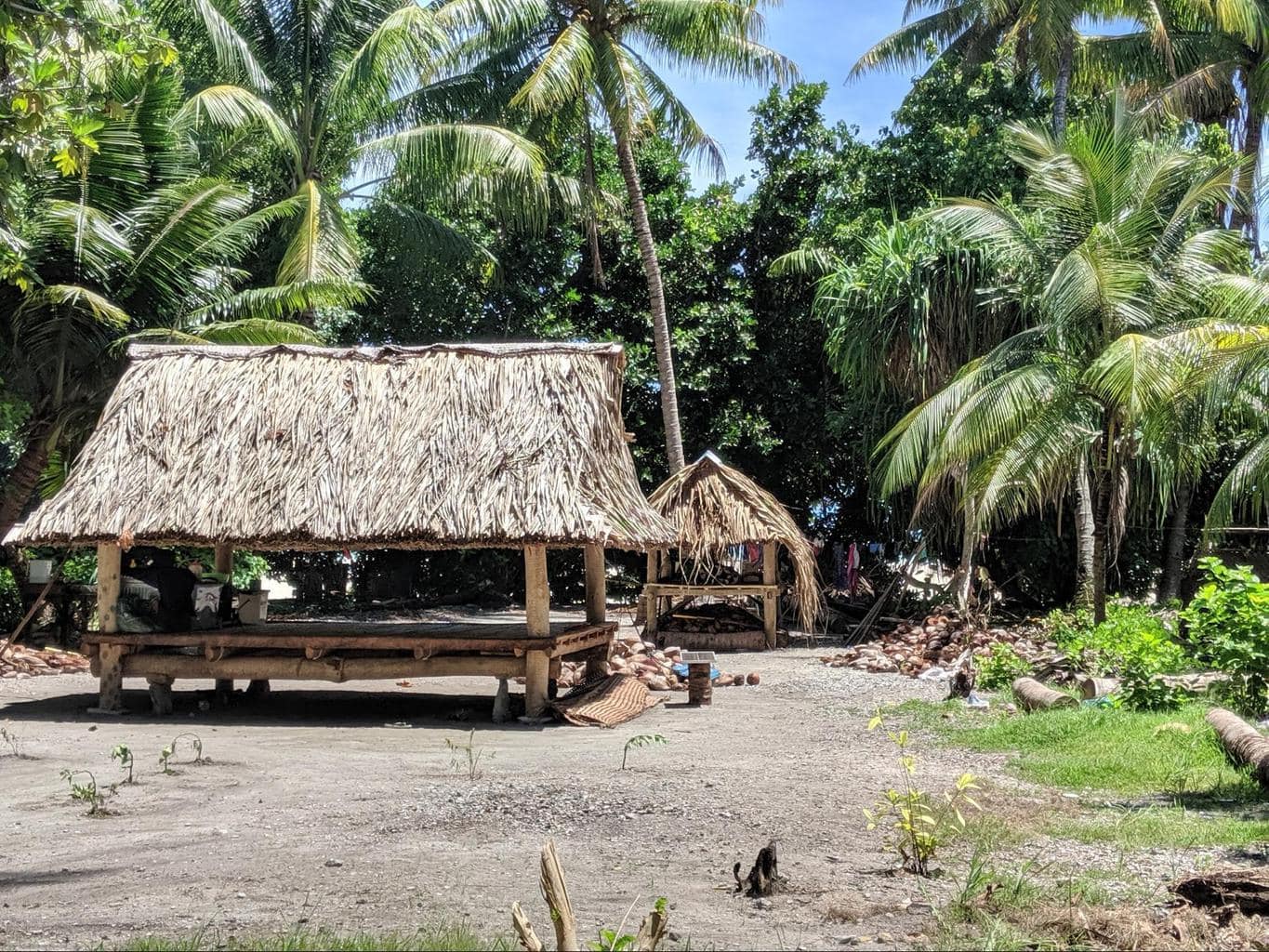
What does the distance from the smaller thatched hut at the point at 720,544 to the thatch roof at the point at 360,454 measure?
5.83 meters

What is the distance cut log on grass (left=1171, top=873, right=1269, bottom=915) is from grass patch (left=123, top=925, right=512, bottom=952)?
290 cm

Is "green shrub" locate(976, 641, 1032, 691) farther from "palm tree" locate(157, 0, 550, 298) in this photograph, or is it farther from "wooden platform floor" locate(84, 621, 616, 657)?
"palm tree" locate(157, 0, 550, 298)

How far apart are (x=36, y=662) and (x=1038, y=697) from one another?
1215 cm

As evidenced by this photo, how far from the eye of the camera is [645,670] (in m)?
15.3

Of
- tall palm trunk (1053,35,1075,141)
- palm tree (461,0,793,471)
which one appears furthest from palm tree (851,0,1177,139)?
palm tree (461,0,793,471)

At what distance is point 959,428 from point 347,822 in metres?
9.46

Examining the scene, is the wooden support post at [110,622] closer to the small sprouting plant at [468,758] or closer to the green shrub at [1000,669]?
the small sprouting plant at [468,758]

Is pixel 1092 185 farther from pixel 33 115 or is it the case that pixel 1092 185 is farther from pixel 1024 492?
pixel 33 115

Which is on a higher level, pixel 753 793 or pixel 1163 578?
pixel 1163 578

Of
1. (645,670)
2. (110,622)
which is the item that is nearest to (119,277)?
(110,622)

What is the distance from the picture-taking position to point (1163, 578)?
68.6 feet

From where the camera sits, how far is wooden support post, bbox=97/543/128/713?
12.9 m

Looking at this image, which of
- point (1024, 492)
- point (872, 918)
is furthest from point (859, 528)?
point (872, 918)

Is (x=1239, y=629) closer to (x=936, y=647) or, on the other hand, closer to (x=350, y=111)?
(x=936, y=647)
